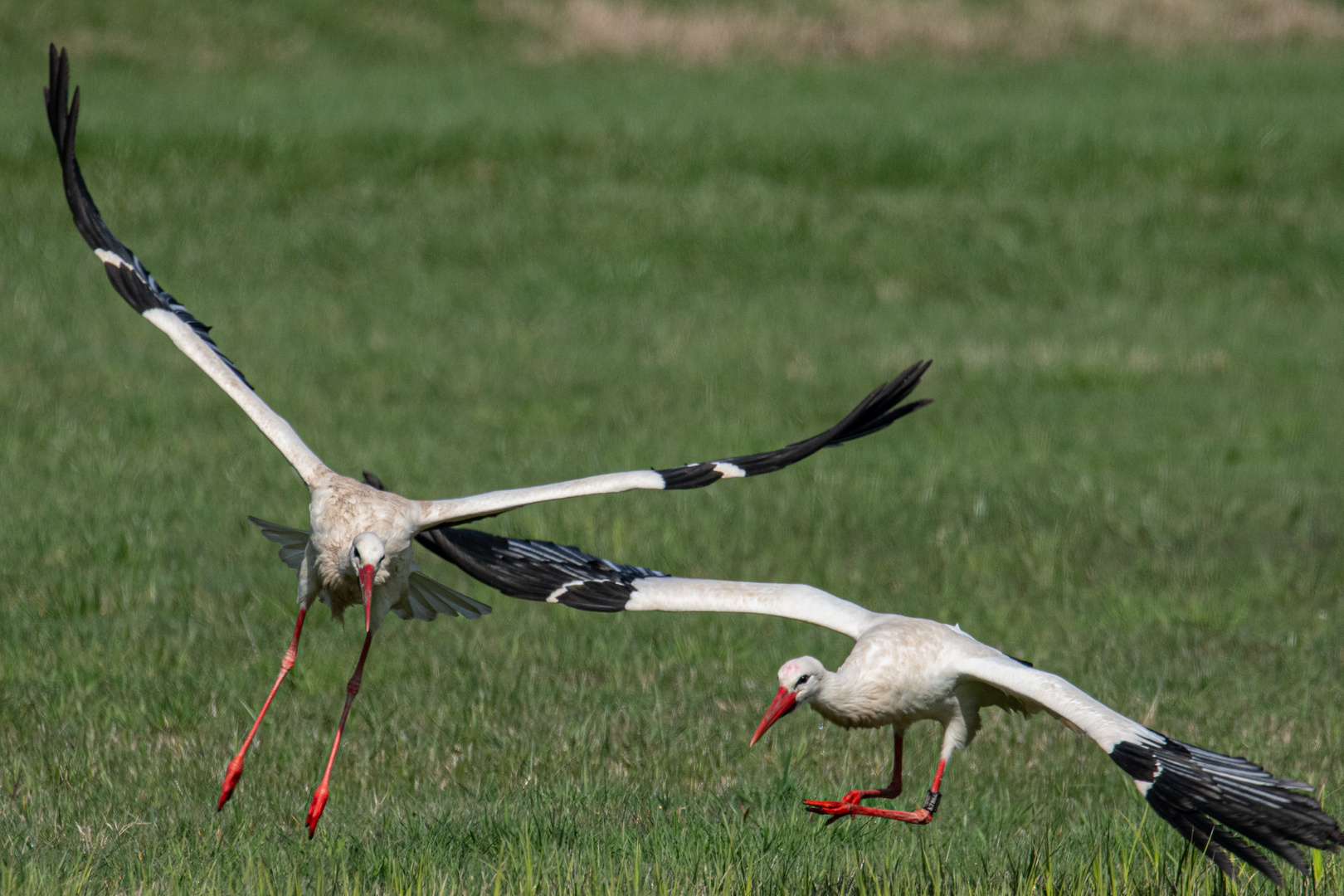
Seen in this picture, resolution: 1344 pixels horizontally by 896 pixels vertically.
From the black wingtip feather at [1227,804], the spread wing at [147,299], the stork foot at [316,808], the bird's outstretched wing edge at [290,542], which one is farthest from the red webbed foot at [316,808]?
the black wingtip feather at [1227,804]

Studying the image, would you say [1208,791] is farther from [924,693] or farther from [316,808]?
[316,808]

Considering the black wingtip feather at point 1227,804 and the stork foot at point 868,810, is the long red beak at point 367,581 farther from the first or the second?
the black wingtip feather at point 1227,804

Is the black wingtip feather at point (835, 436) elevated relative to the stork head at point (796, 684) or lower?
elevated

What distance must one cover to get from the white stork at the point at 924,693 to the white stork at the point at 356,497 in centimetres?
23

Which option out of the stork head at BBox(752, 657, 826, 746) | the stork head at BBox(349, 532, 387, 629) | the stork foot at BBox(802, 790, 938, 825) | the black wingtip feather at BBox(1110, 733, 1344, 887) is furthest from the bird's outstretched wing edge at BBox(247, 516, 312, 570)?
the black wingtip feather at BBox(1110, 733, 1344, 887)

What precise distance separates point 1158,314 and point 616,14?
50.7ft

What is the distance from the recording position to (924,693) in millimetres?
4445

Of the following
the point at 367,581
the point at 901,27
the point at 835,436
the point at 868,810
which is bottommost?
the point at 868,810

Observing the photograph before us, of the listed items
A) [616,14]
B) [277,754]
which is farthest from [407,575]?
[616,14]

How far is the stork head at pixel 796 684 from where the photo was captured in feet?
14.2

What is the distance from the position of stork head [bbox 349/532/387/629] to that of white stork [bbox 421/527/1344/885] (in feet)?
0.90

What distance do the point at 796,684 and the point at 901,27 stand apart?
26.8 meters

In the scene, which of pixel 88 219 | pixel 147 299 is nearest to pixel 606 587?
pixel 147 299

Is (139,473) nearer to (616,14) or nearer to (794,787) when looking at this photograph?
(794,787)
